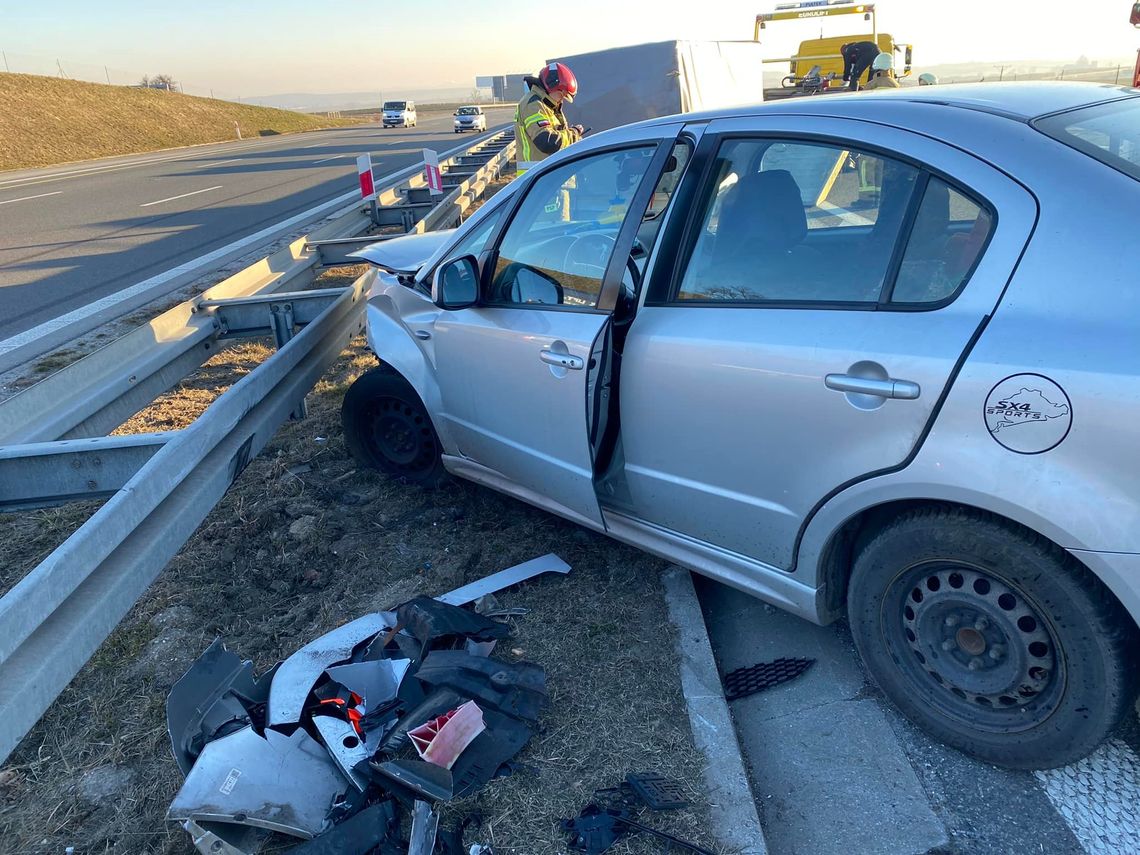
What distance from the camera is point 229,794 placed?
2311 mm

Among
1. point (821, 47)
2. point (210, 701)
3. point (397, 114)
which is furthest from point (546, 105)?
point (397, 114)

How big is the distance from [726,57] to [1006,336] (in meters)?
A: 16.5

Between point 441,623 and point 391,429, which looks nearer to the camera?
point 441,623

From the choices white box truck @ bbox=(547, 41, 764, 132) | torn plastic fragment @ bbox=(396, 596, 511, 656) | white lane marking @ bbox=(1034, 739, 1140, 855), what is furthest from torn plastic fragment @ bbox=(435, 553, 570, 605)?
white box truck @ bbox=(547, 41, 764, 132)

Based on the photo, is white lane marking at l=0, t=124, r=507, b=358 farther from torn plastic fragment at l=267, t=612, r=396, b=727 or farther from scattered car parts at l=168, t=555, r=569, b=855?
scattered car parts at l=168, t=555, r=569, b=855

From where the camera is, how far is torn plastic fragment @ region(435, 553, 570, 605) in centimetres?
344

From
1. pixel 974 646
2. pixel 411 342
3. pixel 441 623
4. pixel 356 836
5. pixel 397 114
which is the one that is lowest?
pixel 356 836

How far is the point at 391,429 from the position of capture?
14.7 ft

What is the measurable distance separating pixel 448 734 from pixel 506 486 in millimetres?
1503

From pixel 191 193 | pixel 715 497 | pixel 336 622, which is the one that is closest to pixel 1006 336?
pixel 715 497

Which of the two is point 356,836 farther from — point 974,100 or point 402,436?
point 974,100

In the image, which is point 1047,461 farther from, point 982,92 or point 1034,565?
point 982,92

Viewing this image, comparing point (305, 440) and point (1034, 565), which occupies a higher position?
Result: point (1034, 565)

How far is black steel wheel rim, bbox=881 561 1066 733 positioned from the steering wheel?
157cm
